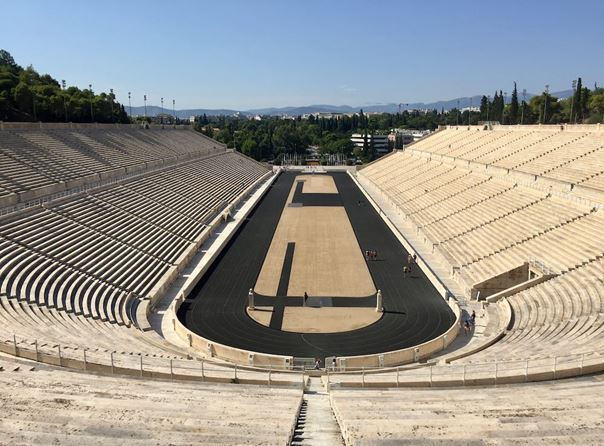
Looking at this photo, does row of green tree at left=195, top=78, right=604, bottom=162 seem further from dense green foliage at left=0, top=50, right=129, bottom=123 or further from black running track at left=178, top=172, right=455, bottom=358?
black running track at left=178, top=172, right=455, bottom=358

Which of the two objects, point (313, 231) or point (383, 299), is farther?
point (313, 231)

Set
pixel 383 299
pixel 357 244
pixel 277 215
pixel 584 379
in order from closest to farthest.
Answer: pixel 584 379 < pixel 383 299 < pixel 357 244 < pixel 277 215

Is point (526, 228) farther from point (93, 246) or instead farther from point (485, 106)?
point (485, 106)

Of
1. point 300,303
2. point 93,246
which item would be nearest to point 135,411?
point 300,303

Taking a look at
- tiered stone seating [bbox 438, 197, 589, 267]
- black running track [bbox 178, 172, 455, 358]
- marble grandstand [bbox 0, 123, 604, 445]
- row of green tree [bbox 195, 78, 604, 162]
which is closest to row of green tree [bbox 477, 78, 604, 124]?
row of green tree [bbox 195, 78, 604, 162]

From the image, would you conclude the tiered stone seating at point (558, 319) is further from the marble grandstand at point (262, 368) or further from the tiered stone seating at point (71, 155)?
the tiered stone seating at point (71, 155)

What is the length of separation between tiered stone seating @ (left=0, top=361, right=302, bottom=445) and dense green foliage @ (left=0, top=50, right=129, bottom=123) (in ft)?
167

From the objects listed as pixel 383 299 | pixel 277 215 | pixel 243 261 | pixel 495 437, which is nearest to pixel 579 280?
pixel 383 299

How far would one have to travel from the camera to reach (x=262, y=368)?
15.6 meters

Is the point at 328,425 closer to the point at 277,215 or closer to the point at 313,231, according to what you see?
the point at 313,231

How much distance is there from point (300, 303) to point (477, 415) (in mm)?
13108

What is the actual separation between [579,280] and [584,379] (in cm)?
921

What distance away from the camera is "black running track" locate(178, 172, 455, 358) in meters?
18.3

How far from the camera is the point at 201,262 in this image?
2788cm
